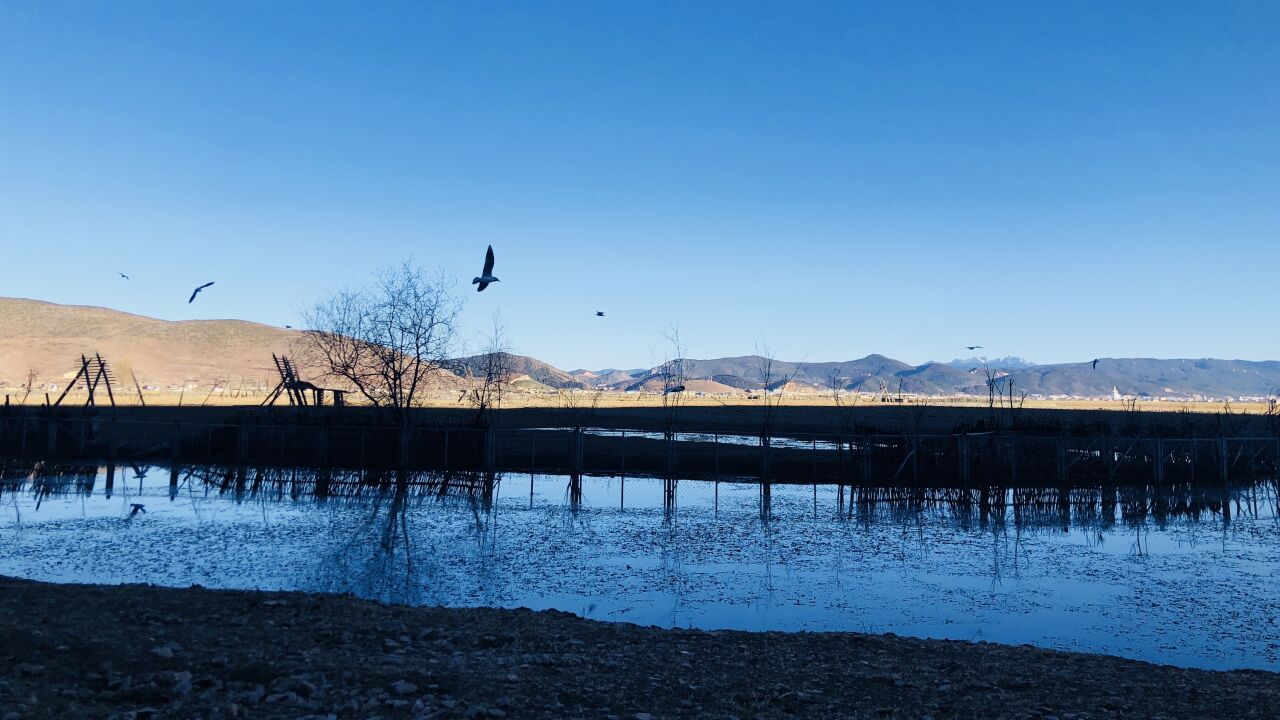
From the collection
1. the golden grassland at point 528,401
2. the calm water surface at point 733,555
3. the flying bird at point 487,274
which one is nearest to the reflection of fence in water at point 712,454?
the calm water surface at point 733,555

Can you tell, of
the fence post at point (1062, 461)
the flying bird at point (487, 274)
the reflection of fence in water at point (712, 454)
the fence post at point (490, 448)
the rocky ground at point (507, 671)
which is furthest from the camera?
the reflection of fence in water at point (712, 454)

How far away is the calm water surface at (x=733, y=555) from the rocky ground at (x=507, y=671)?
1603mm

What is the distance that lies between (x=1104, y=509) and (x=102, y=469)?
102 ft

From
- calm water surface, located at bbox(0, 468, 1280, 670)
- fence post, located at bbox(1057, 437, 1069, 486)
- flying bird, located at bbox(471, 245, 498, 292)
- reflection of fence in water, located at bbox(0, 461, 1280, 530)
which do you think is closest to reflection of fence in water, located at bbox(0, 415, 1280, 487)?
fence post, located at bbox(1057, 437, 1069, 486)

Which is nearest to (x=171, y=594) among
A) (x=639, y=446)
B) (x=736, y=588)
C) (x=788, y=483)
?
(x=736, y=588)

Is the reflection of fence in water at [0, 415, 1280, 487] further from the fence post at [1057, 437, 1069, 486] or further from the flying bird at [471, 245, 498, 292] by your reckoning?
the flying bird at [471, 245, 498, 292]

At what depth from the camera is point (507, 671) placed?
8.39 metres

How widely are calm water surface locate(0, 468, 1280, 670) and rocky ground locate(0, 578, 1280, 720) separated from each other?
160 cm

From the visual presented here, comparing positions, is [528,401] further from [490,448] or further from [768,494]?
[768,494]

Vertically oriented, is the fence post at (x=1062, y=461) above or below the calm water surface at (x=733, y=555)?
above

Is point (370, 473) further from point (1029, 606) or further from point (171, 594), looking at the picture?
point (1029, 606)

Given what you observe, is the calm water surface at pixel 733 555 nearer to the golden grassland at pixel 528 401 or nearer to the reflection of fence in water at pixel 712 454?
the reflection of fence in water at pixel 712 454

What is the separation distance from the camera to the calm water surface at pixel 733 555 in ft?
39.2

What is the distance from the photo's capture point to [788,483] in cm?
2989
